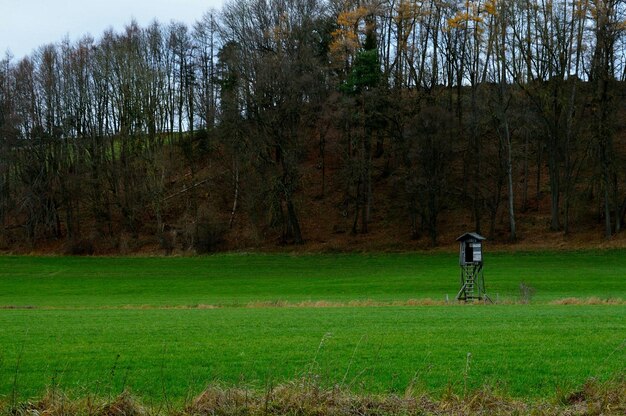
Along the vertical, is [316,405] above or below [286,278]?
above

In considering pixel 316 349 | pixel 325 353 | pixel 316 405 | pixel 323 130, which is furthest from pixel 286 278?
pixel 316 405

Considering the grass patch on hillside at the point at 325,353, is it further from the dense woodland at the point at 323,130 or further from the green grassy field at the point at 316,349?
the dense woodland at the point at 323,130

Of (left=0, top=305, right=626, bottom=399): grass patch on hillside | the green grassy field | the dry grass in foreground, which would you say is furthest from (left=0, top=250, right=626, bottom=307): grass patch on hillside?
the dry grass in foreground

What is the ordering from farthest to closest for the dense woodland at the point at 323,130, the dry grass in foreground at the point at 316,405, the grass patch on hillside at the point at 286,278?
the dense woodland at the point at 323,130, the grass patch on hillside at the point at 286,278, the dry grass in foreground at the point at 316,405

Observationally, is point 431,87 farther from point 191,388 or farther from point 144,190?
point 191,388

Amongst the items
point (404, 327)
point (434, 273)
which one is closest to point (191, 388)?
point (404, 327)

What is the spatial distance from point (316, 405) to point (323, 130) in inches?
2388

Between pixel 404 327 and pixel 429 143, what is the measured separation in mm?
41730

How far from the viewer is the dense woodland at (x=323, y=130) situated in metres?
58.4

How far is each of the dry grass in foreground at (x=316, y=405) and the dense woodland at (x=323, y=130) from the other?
46744 millimetres

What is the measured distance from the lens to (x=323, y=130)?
68.6 m

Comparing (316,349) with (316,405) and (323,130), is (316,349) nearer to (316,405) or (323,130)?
(316,405)

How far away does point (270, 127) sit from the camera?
62.0 meters

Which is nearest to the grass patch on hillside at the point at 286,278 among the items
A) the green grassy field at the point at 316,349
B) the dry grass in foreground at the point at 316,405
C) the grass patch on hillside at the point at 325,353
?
the green grassy field at the point at 316,349
